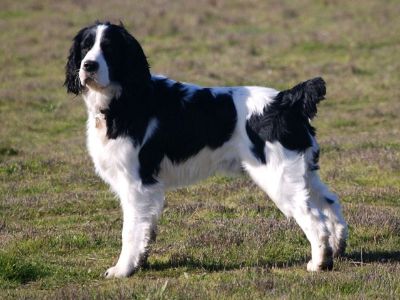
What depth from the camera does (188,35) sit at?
23938mm

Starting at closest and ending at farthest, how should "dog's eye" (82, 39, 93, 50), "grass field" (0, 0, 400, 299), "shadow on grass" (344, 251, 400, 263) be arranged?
"grass field" (0, 0, 400, 299) → "dog's eye" (82, 39, 93, 50) → "shadow on grass" (344, 251, 400, 263)

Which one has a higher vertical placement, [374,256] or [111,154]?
[111,154]

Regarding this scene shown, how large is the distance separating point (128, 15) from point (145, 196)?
20.6 metres

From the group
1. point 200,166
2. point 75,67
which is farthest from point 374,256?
point 75,67

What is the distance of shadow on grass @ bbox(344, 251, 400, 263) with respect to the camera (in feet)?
24.5

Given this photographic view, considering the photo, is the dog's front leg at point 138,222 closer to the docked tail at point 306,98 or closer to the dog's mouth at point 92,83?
the dog's mouth at point 92,83

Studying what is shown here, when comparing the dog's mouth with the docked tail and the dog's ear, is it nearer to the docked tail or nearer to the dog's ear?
the dog's ear

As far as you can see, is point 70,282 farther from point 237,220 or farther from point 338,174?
point 338,174

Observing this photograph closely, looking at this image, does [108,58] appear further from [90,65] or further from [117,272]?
[117,272]

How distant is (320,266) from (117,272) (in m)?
1.55

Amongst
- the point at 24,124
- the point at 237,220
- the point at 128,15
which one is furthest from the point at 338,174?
the point at 128,15

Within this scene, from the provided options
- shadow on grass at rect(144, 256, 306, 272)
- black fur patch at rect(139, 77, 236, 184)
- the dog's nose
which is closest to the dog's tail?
black fur patch at rect(139, 77, 236, 184)

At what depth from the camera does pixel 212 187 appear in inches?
407

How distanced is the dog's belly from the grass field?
646 mm
